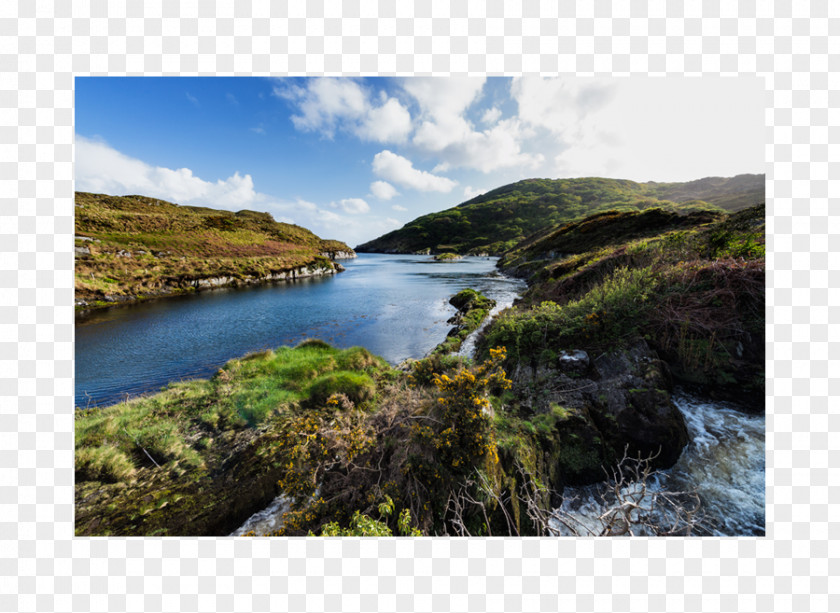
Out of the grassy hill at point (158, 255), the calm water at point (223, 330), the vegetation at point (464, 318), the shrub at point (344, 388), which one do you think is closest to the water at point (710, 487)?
the shrub at point (344, 388)

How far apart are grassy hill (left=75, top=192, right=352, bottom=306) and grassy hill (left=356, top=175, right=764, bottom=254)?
67.6 m

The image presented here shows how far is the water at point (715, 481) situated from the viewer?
356cm

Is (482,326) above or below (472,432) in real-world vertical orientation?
above

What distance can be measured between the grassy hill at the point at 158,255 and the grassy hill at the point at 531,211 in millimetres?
67606

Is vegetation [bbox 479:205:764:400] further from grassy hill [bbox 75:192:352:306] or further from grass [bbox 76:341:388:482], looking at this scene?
grassy hill [bbox 75:192:352:306]

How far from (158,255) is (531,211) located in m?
121

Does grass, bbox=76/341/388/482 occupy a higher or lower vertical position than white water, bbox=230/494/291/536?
higher

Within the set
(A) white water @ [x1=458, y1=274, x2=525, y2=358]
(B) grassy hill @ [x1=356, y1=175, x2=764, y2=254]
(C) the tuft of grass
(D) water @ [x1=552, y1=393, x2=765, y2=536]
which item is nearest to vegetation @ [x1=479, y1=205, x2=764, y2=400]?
(D) water @ [x1=552, y1=393, x2=765, y2=536]

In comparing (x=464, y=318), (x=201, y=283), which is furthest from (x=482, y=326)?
(x=201, y=283)

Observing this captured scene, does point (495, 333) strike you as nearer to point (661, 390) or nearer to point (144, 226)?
point (661, 390)

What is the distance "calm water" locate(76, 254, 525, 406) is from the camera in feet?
35.6

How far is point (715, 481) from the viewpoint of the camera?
3.95 meters

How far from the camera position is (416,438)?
379 cm

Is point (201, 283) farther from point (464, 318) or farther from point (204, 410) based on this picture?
point (464, 318)
